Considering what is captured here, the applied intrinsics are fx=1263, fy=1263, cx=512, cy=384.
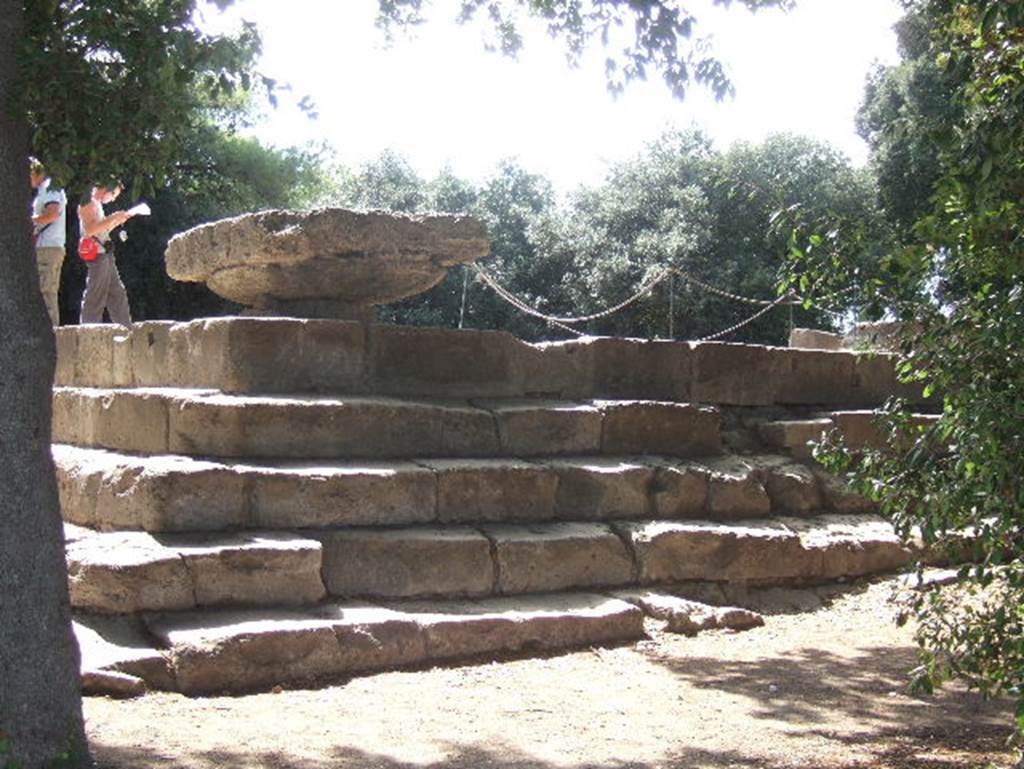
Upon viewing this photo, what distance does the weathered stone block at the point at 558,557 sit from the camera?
704 cm

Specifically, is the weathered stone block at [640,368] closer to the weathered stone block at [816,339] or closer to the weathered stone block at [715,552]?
the weathered stone block at [715,552]

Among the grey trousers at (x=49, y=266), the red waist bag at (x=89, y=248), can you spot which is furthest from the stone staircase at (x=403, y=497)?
the red waist bag at (x=89, y=248)

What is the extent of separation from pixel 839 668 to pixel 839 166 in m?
17.9

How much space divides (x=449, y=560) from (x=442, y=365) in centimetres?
160

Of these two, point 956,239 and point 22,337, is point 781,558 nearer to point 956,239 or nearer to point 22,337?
point 956,239

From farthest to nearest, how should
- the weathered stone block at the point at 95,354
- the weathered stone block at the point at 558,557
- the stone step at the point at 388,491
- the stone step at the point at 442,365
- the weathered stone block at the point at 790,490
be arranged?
the weathered stone block at the point at 790,490, the weathered stone block at the point at 95,354, the stone step at the point at 442,365, the weathered stone block at the point at 558,557, the stone step at the point at 388,491

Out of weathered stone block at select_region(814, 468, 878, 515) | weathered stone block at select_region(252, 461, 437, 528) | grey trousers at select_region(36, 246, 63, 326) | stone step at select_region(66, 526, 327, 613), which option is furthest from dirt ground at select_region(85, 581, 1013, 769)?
grey trousers at select_region(36, 246, 63, 326)

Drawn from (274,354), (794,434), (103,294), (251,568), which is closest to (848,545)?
(794,434)

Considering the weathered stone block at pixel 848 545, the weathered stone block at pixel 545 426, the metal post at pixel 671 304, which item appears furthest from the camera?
the metal post at pixel 671 304

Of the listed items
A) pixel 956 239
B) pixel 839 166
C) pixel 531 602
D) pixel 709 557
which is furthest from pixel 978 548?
pixel 839 166

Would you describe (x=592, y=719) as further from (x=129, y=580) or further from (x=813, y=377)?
(x=813, y=377)

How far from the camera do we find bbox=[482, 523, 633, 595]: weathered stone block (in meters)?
7.04

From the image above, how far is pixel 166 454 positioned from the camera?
6984 millimetres

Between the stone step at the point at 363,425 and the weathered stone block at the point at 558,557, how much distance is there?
68cm
